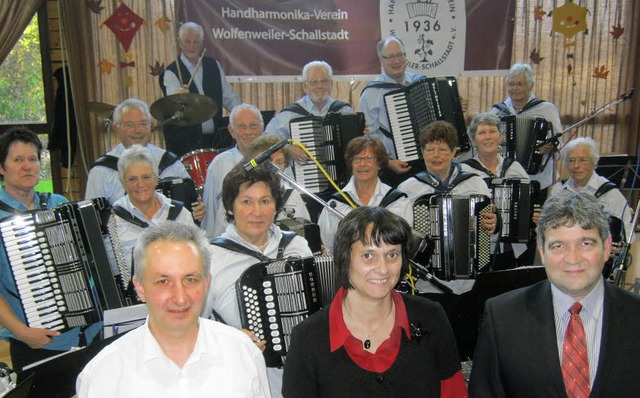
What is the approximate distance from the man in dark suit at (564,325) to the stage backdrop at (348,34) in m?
4.86

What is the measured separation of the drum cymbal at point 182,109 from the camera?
524 cm

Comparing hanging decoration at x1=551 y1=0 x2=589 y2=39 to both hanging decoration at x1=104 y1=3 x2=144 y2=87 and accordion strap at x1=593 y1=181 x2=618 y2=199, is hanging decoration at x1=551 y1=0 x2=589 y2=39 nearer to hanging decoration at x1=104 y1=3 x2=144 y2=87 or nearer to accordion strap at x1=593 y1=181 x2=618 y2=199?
accordion strap at x1=593 y1=181 x2=618 y2=199

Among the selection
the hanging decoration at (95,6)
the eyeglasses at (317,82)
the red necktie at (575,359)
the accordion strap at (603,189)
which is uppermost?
the hanging decoration at (95,6)

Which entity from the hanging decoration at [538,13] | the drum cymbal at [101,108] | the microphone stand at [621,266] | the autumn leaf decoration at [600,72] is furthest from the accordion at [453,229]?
the autumn leaf decoration at [600,72]

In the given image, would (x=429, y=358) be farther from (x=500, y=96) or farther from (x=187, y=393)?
(x=500, y=96)

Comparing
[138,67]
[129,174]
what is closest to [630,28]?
[138,67]

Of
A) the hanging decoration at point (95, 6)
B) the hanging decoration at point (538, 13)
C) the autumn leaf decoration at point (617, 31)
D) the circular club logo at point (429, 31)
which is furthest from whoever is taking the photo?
the autumn leaf decoration at point (617, 31)

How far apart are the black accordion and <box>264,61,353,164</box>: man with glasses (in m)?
2.26

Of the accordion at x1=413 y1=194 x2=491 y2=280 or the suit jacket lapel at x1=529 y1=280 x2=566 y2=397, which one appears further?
the accordion at x1=413 y1=194 x2=491 y2=280

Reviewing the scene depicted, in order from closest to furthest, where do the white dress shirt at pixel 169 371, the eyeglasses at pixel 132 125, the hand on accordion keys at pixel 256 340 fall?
the white dress shirt at pixel 169 371, the hand on accordion keys at pixel 256 340, the eyeglasses at pixel 132 125

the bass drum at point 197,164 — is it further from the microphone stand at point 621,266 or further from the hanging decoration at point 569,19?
the hanging decoration at point 569,19

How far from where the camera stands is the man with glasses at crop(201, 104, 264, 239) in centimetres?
417

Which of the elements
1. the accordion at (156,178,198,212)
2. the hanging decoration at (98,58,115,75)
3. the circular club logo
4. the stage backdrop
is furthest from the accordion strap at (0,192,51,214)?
the circular club logo

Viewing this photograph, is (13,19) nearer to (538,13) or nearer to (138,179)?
(138,179)
